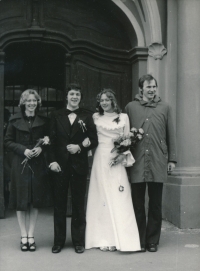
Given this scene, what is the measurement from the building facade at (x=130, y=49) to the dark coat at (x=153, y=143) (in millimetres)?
1377

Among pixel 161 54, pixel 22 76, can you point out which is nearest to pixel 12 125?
pixel 161 54

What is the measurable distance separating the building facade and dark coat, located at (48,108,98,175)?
6.31 ft

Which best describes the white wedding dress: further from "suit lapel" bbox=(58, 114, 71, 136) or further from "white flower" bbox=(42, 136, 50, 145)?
"white flower" bbox=(42, 136, 50, 145)

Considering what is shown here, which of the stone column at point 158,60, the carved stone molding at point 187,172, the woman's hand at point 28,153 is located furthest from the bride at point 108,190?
the stone column at point 158,60

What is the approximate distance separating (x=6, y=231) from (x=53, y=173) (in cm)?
161

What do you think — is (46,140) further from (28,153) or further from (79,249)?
(79,249)

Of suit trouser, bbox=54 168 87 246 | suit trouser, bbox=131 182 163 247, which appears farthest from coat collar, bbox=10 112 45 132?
suit trouser, bbox=131 182 163 247

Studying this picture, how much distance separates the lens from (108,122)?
4.76m

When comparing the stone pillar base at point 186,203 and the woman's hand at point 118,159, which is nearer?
the woman's hand at point 118,159

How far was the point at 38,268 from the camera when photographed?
4016mm

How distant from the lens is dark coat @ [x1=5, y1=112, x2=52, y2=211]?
4.60 metres

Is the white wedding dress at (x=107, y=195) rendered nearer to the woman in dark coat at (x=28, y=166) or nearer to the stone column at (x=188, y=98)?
the woman in dark coat at (x=28, y=166)

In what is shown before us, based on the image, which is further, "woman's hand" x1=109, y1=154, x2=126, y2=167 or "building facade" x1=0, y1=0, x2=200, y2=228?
"building facade" x1=0, y1=0, x2=200, y2=228

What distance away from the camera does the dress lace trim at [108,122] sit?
185 inches
